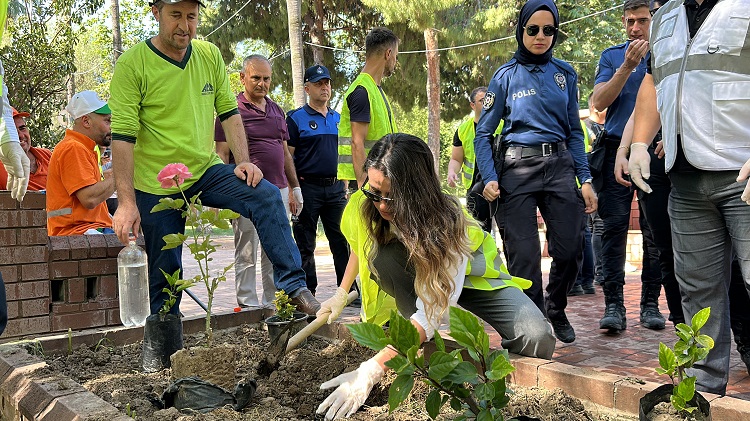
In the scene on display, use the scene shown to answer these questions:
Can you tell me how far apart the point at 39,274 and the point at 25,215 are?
0.40 meters

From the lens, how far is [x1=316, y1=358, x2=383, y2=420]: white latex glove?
8.13 ft

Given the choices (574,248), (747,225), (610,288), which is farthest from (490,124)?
(747,225)

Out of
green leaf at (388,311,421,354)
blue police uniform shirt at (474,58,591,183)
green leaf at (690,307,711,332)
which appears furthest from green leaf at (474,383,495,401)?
blue police uniform shirt at (474,58,591,183)

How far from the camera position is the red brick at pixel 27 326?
459cm

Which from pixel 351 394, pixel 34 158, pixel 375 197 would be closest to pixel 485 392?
pixel 351 394

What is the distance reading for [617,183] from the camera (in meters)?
4.74

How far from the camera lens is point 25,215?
15.4ft

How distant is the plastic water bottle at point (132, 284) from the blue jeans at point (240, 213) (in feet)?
3.77

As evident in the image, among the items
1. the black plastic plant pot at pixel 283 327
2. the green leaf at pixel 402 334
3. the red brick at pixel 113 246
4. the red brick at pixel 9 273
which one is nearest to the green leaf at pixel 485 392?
the green leaf at pixel 402 334

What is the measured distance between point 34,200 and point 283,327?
239cm

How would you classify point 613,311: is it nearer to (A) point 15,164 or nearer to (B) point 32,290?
(A) point 15,164

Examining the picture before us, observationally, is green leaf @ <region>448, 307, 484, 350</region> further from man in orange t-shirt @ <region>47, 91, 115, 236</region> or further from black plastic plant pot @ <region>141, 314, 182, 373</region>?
man in orange t-shirt @ <region>47, 91, 115, 236</region>

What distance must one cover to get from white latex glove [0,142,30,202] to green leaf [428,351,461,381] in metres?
2.54

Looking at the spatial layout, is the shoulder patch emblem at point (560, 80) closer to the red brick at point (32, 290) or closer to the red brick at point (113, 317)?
the red brick at point (113, 317)
